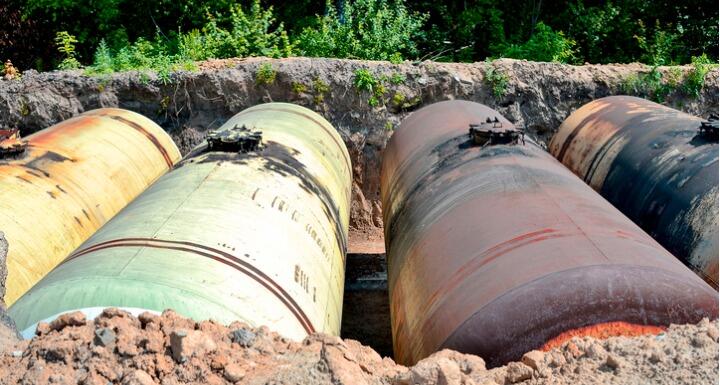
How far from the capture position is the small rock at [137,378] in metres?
3.04

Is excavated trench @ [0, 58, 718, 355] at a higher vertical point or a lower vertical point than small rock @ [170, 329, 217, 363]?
higher

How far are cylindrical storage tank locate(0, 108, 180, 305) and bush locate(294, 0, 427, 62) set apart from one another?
527cm

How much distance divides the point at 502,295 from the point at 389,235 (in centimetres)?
251

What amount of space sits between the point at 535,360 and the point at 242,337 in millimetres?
1424

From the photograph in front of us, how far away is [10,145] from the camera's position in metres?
6.48

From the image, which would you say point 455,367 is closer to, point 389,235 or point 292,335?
point 292,335

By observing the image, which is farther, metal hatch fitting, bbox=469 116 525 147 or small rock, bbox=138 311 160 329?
metal hatch fitting, bbox=469 116 525 147

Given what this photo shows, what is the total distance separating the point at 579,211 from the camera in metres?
4.69

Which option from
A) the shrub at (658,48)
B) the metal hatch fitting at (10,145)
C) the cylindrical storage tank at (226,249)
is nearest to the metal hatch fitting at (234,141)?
the cylindrical storage tank at (226,249)

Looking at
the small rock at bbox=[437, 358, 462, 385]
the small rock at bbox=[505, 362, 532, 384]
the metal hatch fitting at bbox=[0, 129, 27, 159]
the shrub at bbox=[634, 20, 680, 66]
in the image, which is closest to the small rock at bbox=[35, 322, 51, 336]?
the small rock at bbox=[437, 358, 462, 385]

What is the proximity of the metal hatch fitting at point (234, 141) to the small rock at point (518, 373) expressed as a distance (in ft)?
12.3

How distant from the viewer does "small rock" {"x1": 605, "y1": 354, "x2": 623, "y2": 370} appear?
311 cm

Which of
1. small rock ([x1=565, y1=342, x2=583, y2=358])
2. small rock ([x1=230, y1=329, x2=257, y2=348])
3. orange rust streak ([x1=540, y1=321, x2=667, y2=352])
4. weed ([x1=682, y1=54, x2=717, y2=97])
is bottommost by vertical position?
orange rust streak ([x1=540, y1=321, x2=667, y2=352])

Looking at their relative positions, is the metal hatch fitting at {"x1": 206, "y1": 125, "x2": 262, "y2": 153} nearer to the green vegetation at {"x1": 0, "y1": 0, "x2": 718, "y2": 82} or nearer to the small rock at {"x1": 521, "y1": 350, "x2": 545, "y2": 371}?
the small rock at {"x1": 521, "y1": 350, "x2": 545, "y2": 371}
